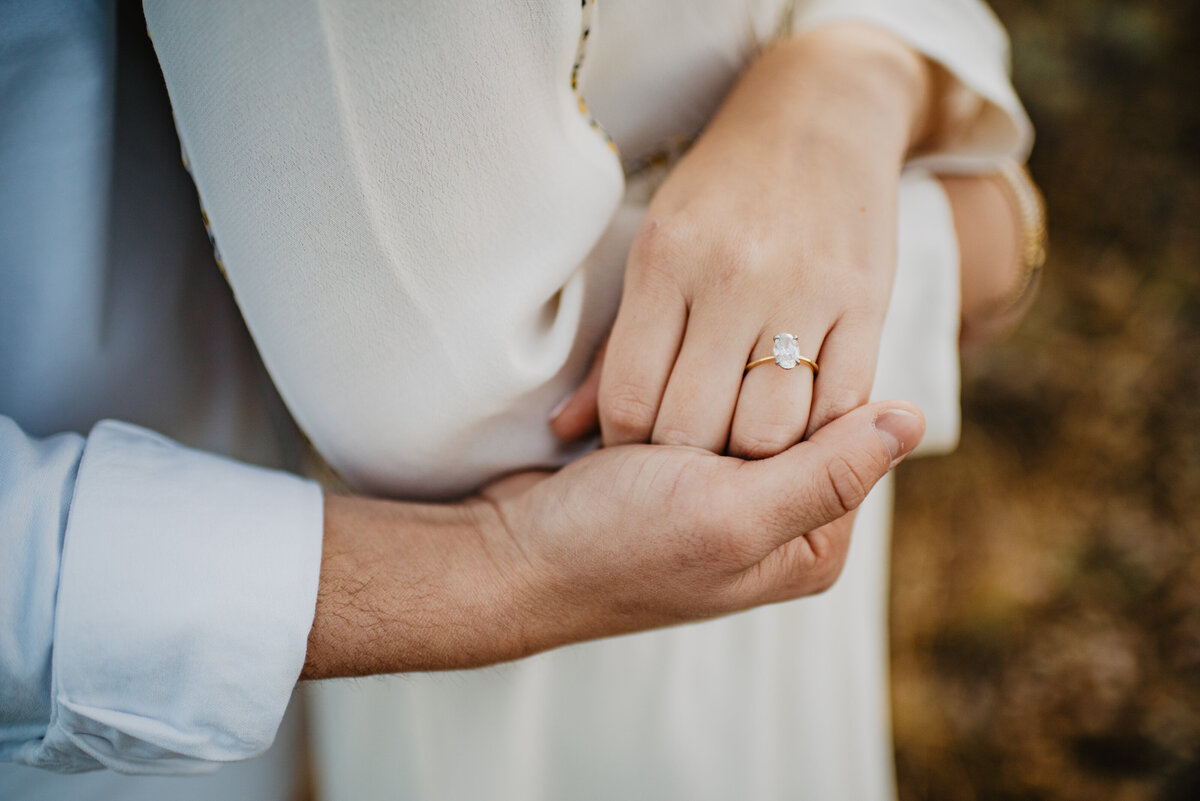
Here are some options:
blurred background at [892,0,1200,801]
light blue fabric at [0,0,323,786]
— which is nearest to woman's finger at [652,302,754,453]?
light blue fabric at [0,0,323,786]

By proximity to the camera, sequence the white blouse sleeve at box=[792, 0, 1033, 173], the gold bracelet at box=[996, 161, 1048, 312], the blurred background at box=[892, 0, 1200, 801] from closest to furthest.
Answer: the white blouse sleeve at box=[792, 0, 1033, 173] < the gold bracelet at box=[996, 161, 1048, 312] < the blurred background at box=[892, 0, 1200, 801]

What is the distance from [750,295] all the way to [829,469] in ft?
0.45

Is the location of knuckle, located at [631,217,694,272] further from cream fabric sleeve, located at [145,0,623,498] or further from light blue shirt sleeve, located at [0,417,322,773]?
light blue shirt sleeve, located at [0,417,322,773]

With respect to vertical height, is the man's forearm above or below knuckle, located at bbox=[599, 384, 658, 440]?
below

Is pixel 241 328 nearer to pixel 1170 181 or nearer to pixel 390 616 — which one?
pixel 390 616

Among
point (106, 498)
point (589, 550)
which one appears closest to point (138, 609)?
point (106, 498)

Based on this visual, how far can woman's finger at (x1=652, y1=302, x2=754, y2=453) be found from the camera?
512 millimetres

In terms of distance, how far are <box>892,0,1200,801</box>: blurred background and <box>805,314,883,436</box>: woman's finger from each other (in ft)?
3.97

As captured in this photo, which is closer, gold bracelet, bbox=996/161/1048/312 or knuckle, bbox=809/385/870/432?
knuckle, bbox=809/385/870/432

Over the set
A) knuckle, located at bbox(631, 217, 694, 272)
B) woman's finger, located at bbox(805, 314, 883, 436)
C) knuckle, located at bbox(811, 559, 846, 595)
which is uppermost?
knuckle, located at bbox(631, 217, 694, 272)

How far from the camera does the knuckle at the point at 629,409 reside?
0.53 metres

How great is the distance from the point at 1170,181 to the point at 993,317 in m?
1.17

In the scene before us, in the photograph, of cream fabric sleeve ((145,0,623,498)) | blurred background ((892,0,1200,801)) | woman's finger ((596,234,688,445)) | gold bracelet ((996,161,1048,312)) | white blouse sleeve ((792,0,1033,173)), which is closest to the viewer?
cream fabric sleeve ((145,0,623,498))

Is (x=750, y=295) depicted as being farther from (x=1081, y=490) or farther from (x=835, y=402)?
(x=1081, y=490)
